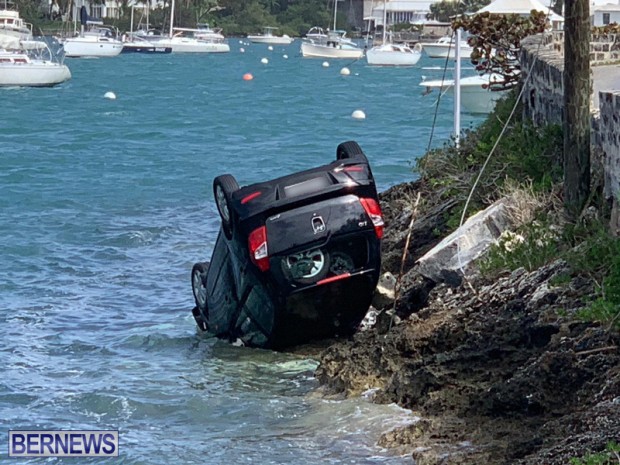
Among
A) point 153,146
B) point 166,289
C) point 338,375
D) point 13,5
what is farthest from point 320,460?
point 13,5

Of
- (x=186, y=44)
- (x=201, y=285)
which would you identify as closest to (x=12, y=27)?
(x=186, y=44)

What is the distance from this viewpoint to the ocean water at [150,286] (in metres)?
9.35

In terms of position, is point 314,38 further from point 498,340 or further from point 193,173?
point 498,340

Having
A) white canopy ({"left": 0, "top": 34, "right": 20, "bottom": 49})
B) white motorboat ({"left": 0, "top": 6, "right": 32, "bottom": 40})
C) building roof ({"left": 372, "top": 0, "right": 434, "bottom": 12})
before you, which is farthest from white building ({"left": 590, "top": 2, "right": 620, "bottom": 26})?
building roof ({"left": 372, "top": 0, "right": 434, "bottom": 12})

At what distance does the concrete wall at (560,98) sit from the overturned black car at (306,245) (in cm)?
184

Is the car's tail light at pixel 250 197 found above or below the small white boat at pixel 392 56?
below

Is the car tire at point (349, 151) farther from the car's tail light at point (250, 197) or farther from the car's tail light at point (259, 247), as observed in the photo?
the car's tail light at point (259, 247)

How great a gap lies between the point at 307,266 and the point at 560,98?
3.64m

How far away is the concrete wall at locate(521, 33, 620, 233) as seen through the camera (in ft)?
33.3

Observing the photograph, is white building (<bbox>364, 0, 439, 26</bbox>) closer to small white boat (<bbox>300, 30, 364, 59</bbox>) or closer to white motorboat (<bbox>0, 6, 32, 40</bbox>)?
small white boat (<bbox>300, 30, 364, 59</bbox>)

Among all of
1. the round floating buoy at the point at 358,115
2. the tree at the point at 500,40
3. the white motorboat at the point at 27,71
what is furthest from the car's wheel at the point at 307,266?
the white motorboat at the point at 27,71

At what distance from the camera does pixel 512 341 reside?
30.5ft

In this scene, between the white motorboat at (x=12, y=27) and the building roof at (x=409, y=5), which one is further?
the building roof at (x=409, y=5)

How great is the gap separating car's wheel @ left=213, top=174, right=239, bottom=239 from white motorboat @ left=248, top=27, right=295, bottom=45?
11937 cm
